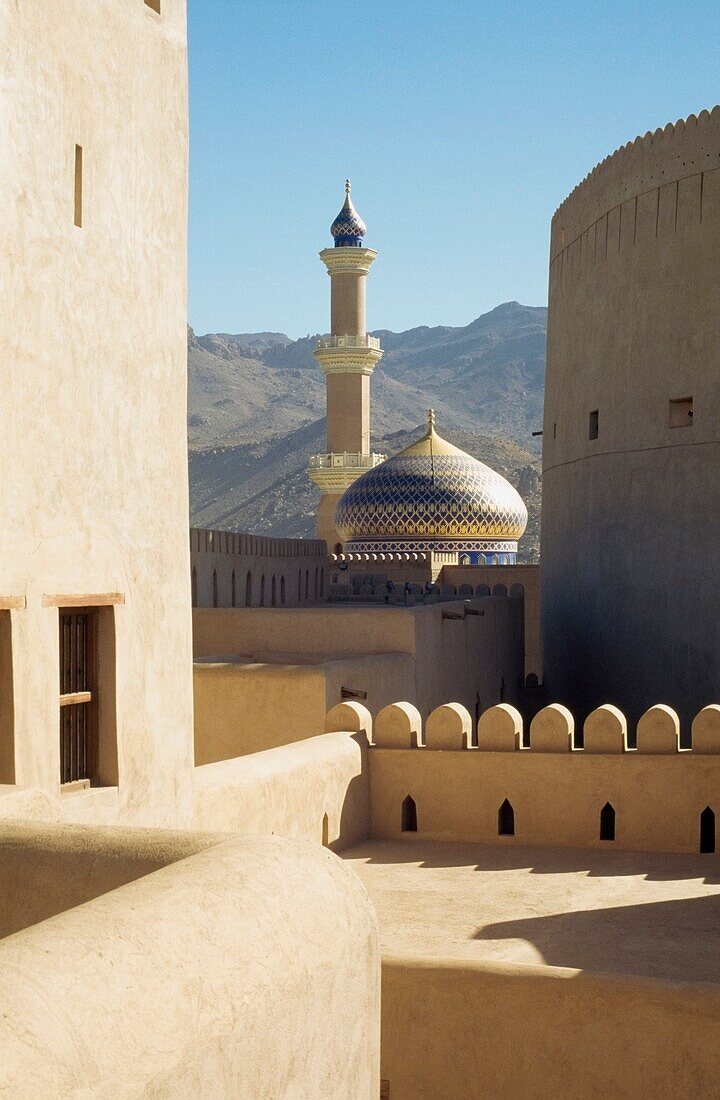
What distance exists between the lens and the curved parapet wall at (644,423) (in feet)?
42.3

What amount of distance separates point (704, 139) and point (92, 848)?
11.3m

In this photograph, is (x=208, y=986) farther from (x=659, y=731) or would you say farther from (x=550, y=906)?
(x=659, y=731)

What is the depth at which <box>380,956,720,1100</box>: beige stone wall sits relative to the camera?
4348mm

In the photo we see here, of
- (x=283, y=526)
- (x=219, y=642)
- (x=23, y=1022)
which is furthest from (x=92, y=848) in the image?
(x=283, y=526)

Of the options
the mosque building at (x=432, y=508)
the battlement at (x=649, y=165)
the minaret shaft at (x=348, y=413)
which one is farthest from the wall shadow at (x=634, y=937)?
the minaret shaft at (x=348, y=413)

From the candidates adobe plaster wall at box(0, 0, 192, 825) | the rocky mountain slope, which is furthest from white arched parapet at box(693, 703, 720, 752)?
the rocky mountain slope

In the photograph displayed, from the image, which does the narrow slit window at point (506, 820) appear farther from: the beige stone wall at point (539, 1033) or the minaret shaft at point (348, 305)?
the minaret shaft at point (348, 305)

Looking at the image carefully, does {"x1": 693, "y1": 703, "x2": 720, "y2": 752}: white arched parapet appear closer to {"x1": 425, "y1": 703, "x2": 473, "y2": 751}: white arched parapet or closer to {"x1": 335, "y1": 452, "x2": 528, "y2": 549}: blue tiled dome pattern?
{"x1": 425, "y1": 703, "x2": 473, "y2": 751}: white arched parapet

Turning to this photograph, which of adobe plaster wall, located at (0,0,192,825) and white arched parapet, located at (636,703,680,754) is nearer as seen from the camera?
adobe plaster wall, located at (0,0,192,825)

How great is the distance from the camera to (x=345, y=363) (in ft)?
97.1

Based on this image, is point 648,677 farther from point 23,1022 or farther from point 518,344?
point 518,344

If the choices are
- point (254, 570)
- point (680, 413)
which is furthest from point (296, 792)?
point (254, 570)

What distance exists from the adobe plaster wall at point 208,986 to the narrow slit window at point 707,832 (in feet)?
14.4

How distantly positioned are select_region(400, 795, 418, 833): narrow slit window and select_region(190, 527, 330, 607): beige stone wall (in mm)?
5703
